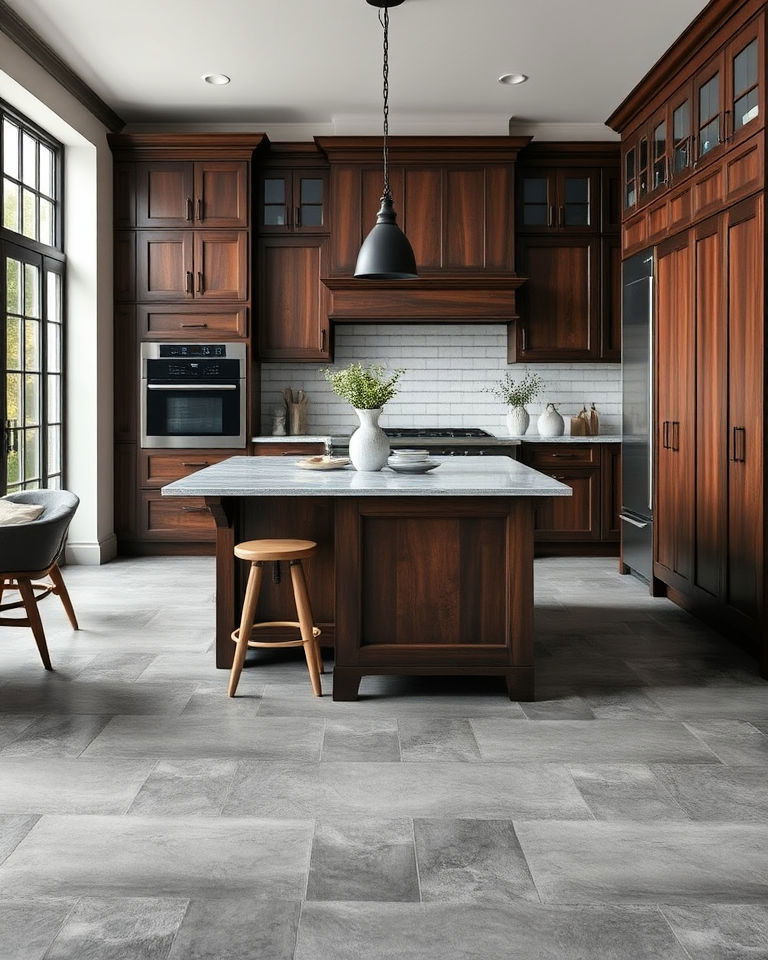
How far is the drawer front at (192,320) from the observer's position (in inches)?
267

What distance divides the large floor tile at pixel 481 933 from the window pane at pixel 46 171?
5.38m

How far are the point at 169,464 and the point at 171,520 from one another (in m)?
0.41

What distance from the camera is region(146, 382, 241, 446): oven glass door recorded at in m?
6.75

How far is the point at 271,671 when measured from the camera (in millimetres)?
3977

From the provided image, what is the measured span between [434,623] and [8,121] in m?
4.05

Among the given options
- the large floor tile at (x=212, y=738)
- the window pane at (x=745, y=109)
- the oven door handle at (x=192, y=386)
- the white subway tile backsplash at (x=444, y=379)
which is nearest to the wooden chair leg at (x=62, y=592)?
the large floor tile at (x=212, y=738)

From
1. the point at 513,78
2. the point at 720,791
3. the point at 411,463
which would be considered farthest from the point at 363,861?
the point at 513,78

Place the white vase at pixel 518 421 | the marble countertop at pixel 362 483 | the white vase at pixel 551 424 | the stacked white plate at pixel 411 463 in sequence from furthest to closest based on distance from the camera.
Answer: the white vase at pixel 518 421 < the white vase at pixel 551 424 < the stacked white plate at pixel 411 463 < the marble countertop at pixel 362 483

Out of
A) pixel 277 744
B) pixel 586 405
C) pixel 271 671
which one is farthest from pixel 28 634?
pixel 586 405

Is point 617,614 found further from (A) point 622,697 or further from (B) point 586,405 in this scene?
(B) point 586,405

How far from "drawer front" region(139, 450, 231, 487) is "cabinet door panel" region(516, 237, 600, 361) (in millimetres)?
2454

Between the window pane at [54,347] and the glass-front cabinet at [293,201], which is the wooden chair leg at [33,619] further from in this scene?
the glass-front cabinet at [293,201]

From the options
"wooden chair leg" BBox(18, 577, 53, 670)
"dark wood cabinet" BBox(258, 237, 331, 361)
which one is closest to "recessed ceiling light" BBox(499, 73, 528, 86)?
"dark wood cabinet" BBox(258, 237, 331, 361)

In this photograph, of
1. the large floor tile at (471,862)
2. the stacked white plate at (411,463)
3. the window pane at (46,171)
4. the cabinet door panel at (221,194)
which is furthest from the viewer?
the cabinet door panel at (221,194)
